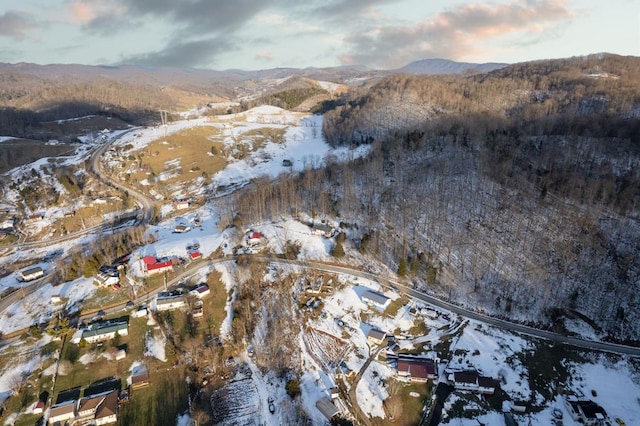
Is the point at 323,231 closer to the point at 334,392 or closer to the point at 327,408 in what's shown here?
the point at 334,392

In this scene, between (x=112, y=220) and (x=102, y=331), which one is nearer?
(x=102, y=331)

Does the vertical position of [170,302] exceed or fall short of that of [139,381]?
it exceeds it

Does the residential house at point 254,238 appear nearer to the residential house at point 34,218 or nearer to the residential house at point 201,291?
the residential house at point 201,291

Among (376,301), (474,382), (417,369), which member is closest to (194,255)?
(376,301)

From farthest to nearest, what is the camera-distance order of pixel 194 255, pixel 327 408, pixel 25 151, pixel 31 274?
pixel 25 151 → pixel 194 255 → pixel 31 274 → pixel 327 408

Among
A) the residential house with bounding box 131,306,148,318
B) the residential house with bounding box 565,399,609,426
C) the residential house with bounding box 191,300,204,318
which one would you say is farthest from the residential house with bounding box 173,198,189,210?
the residential house with bounding box 565,399,609,426

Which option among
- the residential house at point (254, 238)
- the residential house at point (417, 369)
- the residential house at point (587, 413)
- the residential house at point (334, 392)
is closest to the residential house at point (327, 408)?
the residential house at point (334, 392)

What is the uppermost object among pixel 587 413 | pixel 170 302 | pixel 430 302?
pixel 170 302

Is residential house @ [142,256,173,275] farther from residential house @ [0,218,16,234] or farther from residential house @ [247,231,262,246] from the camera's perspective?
residential house @ [0,218,16,234]
